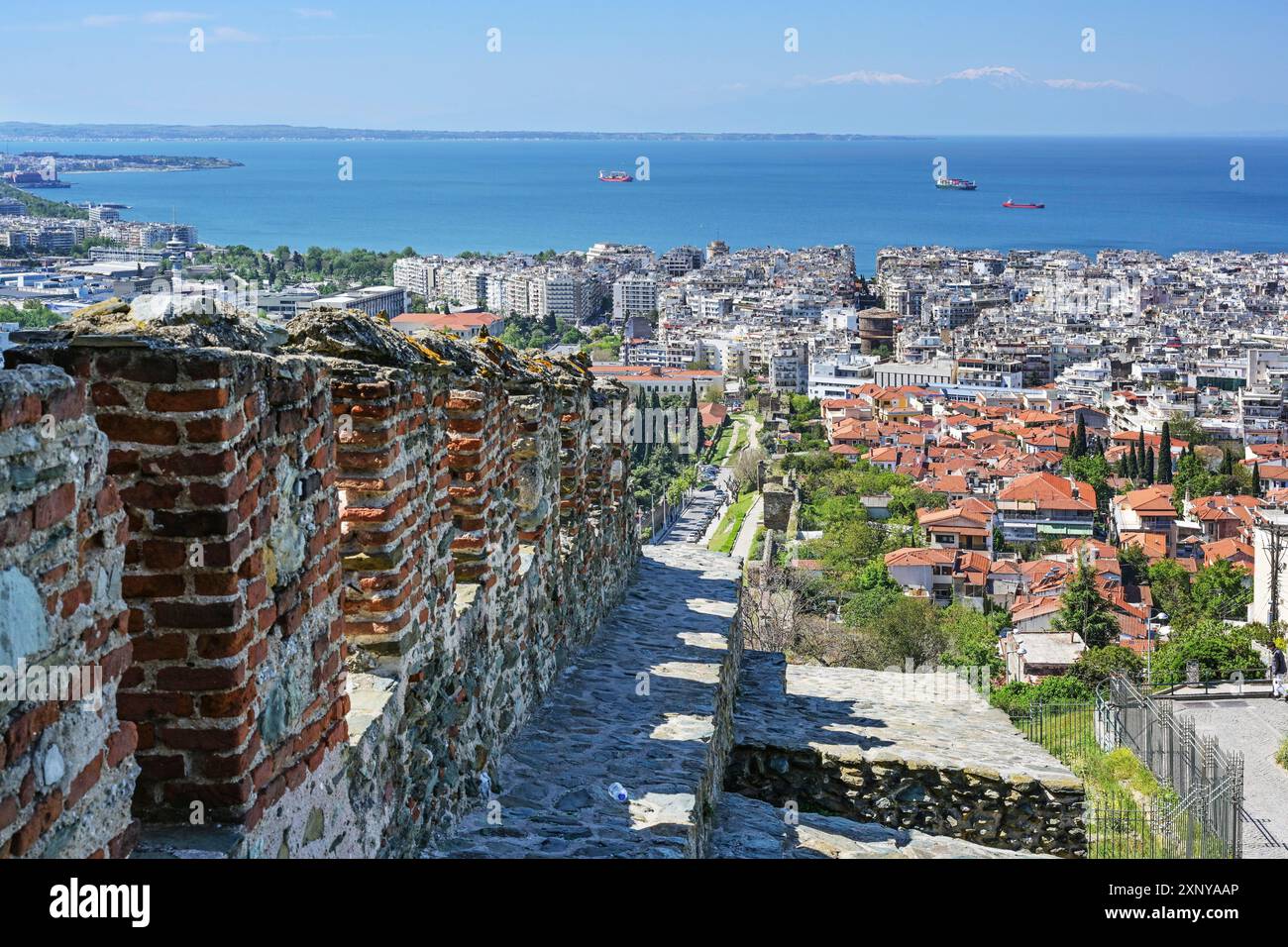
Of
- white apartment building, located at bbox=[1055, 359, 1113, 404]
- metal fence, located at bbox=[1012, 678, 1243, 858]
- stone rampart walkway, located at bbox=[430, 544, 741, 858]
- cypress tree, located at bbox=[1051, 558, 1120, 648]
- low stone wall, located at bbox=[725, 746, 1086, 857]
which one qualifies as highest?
stone rampart walkway, located at bbox=[430, 544, 741, 858]

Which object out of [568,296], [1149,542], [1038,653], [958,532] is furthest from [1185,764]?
[568,296]

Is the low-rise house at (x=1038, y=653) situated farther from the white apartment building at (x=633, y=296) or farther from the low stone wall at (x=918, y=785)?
the white apartment building at (x=633, y=296)

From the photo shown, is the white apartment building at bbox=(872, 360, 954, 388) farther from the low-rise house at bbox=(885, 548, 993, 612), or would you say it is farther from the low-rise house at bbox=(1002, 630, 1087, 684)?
the low-rise house at bbox=(1002, 630, 1087, 684)

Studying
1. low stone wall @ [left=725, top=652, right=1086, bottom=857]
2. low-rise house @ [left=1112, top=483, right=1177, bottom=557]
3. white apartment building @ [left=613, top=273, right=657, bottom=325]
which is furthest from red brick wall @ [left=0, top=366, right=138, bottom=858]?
white apartment building @ [left=613, top=273, right=657, bottom=325]

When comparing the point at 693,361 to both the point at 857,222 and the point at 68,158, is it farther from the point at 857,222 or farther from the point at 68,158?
the point at 857,222

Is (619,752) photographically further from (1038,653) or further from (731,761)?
(1038,653)

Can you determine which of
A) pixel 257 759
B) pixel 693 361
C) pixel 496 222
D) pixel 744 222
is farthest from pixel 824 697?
pixel 744 222
